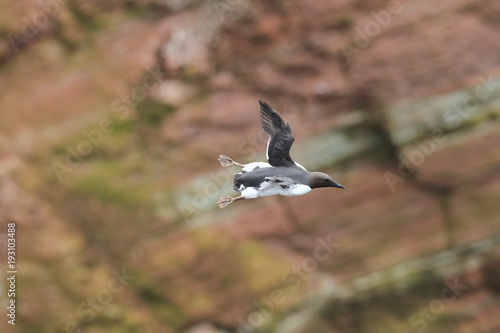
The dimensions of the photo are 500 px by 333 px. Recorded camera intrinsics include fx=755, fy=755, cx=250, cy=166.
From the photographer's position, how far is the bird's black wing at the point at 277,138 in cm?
926

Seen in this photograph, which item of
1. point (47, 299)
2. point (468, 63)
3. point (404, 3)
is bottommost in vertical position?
point (47, 299)

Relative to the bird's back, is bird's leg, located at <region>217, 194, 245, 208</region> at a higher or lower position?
lower

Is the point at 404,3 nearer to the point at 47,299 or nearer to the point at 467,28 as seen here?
the point at 467,28

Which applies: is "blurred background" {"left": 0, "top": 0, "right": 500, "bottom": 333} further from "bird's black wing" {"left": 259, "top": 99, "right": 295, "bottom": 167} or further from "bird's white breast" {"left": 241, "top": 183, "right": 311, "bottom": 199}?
"bird's white breast" {"left": 241, "top": 183, "right": 311, "bottom": 199}

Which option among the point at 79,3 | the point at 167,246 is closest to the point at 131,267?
the point at 167,246

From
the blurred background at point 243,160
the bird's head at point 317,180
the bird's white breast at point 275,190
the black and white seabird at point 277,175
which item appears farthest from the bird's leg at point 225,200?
the blurred background at point 243,160

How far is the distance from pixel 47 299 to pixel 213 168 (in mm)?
3573

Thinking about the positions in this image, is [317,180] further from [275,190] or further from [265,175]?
[265,175]

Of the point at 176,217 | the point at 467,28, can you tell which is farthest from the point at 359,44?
the point at 176,217

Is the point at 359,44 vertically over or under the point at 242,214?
over

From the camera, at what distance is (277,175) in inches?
346

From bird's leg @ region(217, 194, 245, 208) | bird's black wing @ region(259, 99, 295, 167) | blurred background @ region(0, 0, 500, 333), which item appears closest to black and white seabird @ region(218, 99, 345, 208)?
bird's black wing @ region(259, 99, 295, 167)

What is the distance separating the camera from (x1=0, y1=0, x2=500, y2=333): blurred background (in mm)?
12398

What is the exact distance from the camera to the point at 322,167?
12.6 metres
